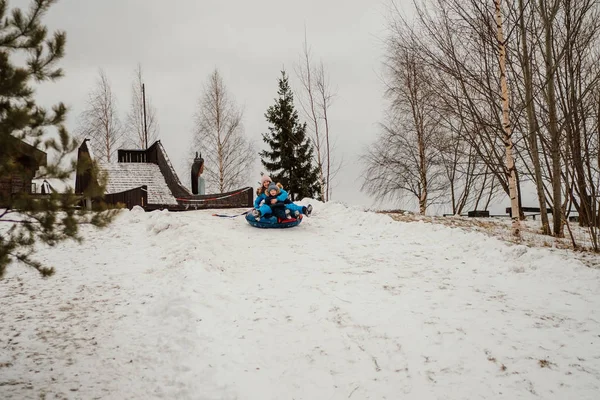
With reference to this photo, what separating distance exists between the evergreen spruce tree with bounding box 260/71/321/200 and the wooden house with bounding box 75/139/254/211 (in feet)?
17.1

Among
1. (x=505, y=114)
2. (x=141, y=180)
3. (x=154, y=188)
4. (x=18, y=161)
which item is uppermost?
(x=505, y=114)

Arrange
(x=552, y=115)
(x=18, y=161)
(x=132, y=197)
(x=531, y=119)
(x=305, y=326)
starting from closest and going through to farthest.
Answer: (x=18, y=161) → (x=305, y=326) → (x=552, y=115) → (x=531, y=119) → (x=132, y=197)

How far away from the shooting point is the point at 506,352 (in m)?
3.09

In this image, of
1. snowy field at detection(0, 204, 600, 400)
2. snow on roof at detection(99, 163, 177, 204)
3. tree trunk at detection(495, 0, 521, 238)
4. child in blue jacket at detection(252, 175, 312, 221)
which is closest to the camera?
snowy field at detection(0, 204, 600, 400)

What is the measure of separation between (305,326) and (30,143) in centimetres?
289

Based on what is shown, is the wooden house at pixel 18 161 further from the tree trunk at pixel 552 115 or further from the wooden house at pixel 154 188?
the wooden house at pixel 154 188

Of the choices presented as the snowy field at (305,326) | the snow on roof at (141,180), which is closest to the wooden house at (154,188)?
the snow on roof at (141,180)

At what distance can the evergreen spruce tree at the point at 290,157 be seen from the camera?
21234 mm

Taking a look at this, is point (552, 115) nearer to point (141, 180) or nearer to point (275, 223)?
point (275, 223)

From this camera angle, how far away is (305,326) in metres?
3.71

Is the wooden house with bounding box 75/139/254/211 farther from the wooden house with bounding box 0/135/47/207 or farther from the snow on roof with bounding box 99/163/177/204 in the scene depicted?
the wooden house with bounding box 0/135/47/207

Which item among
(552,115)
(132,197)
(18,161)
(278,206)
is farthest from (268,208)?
(552,115)

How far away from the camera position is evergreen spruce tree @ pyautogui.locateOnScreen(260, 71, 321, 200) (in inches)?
836

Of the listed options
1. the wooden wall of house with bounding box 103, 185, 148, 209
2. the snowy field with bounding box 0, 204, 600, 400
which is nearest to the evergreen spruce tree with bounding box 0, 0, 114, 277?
the snowy field with bounding box 0, 204, 600, 400
